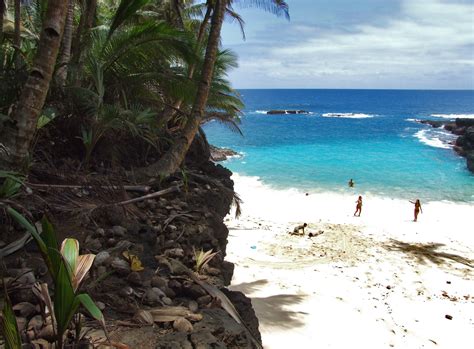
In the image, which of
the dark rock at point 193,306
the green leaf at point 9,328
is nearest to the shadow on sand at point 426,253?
the dark rock at point 193,306

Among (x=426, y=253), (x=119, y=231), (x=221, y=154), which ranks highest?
(x=119, y=231)

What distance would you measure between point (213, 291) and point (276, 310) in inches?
169

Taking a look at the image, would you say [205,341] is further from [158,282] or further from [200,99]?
[200,99]

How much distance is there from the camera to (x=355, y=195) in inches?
894

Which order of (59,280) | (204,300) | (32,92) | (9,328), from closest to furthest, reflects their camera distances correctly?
(9,328) < (59,280) < (204,300) < (32,92)

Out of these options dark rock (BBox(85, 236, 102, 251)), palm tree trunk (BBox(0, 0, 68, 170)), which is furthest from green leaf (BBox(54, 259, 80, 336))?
palm tree trunk (BBox(0, 0, 68, 170))

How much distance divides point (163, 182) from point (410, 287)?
24.4ft

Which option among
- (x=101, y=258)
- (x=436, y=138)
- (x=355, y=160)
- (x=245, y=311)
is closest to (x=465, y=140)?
(x=436, y=138)

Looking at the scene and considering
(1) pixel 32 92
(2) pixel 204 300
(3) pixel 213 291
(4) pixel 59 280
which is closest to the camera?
(4) pixel 59 280

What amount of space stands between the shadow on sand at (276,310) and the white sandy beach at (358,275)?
2 centimetres

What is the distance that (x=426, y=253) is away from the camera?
506 inches

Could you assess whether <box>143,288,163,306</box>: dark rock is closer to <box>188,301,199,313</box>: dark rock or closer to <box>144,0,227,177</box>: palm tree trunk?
<box>188,301,199,313</box>: dark rock

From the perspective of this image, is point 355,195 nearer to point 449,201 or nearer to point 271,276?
point 449,201

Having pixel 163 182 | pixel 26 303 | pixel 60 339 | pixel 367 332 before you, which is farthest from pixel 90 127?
pixel 367 332
